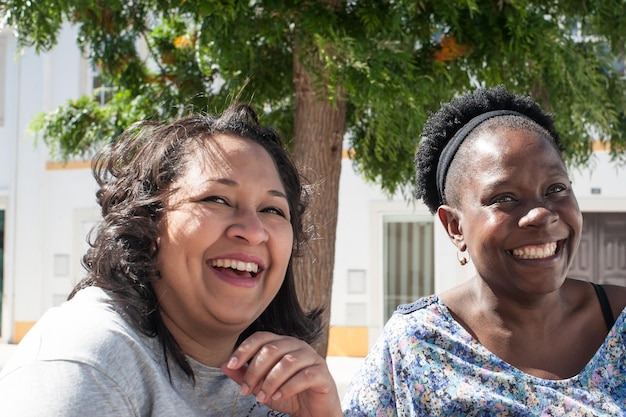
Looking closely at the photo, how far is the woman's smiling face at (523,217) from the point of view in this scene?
85.8 inches

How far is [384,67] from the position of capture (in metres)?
3.80

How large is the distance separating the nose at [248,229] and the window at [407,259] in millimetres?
11583

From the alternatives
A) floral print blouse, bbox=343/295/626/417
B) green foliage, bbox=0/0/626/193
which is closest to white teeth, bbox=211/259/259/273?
floral print blouse, bbox=343/295/626/417

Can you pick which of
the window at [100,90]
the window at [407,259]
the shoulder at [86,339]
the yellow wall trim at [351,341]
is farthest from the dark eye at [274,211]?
the window at [407,259]

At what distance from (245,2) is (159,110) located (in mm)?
1590

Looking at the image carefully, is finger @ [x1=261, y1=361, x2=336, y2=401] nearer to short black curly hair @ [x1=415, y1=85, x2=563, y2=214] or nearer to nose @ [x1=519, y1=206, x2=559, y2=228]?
nose @ [x1=519, y1=206, x2=559, y2=228]

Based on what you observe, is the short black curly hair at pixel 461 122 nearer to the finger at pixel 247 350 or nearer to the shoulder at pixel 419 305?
the shoulder at pixel 419 305

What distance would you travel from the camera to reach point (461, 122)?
2.50 metres

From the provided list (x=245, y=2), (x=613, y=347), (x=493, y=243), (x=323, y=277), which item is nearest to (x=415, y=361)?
(x=493, y=243)

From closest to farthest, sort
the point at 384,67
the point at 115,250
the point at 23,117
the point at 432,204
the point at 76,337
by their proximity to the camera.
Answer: the point at 76,337, the point at 115,250, the point at 432,204, the point at 384,67, the point at 23,117

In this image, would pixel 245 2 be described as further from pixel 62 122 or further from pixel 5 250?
pixel 5 250

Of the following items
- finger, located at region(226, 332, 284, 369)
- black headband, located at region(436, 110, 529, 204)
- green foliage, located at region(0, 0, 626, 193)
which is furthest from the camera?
green foliage, located at region(0, 0, 626, 193)

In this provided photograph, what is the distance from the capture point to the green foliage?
392 centimetres

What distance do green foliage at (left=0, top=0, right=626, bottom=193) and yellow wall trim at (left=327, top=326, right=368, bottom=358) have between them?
6.99m
